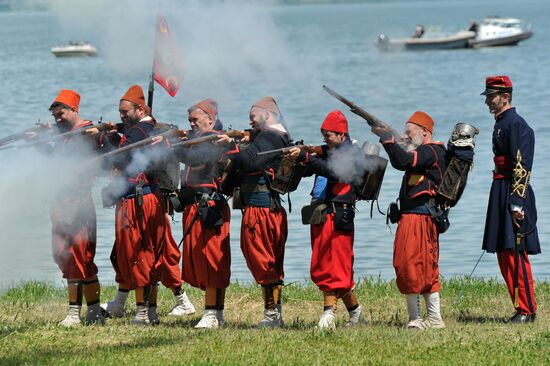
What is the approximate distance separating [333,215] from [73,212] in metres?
2.68

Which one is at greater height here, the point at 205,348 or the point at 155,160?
the point at 155,160

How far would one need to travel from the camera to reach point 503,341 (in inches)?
483

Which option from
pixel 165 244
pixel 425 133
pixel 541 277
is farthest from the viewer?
pixel 541 277

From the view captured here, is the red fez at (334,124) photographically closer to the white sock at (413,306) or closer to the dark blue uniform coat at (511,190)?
the dark blue uniform coat at (511,190)

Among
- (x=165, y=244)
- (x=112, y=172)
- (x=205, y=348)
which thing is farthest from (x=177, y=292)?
(x=205, y=348)

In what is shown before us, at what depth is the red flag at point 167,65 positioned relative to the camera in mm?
14852

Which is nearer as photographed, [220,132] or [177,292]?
[220,132]

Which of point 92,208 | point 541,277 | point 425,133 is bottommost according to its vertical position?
point 541,277

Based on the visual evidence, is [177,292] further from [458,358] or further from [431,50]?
[431,50]

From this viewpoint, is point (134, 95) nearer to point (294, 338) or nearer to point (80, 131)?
point (80, 131)

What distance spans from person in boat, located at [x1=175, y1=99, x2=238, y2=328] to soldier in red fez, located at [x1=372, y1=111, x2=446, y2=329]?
68.9 inches

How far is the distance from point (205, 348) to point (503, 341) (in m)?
2.68

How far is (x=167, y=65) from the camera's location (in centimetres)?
1493

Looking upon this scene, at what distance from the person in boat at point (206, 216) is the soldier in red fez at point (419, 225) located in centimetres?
175
